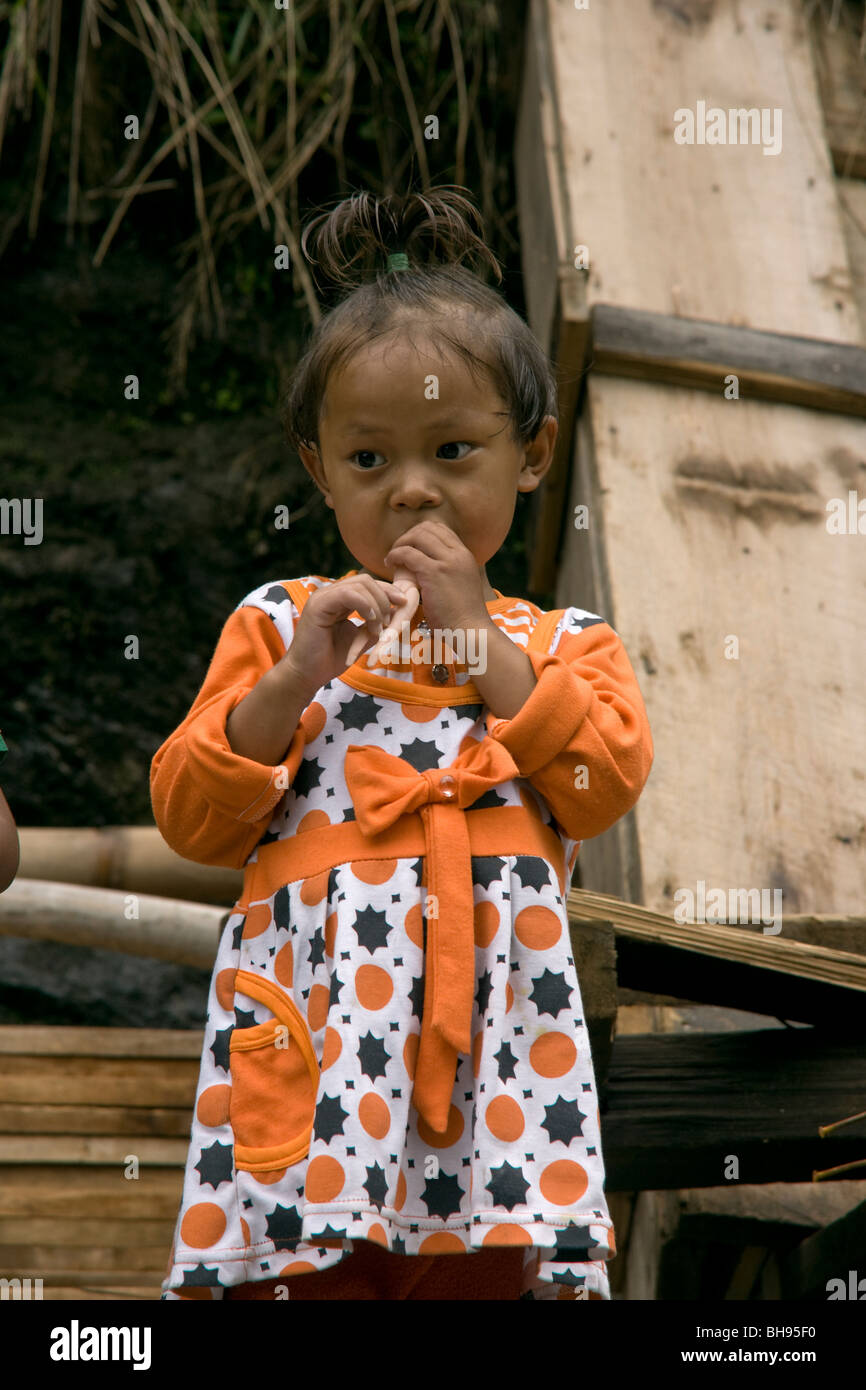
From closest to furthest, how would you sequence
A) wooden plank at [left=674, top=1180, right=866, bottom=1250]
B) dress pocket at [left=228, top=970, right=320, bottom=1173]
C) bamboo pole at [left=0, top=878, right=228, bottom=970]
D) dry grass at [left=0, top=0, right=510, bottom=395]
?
1. dress pocket at [left=228, top=970, right=320, bottom=1173]
2. wooden plank at [left=674, top=1180, right=866, bottom=1250]
3. bamboo pole at [left=0, top=878, right=228, bottom=970]
4. dry grass at [left=0, top=0, right=510, bottom=395]

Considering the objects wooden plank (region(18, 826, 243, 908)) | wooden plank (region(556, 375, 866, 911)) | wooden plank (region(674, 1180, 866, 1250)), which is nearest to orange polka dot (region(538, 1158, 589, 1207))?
wooden plank (region(674, 1180, 866, 1250))

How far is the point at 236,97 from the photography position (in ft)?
15.9

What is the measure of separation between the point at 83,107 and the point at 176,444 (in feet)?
3.53

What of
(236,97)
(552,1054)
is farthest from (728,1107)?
(236,97)

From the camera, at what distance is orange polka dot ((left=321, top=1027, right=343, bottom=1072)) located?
1.63 meters

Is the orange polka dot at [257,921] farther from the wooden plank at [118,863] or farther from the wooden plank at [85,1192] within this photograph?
the wooden plank at [118,863]

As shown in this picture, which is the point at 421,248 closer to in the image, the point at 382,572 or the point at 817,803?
the point at 382,572

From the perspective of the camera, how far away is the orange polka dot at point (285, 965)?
1734 millimetres

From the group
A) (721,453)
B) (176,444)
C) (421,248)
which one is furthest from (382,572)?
(176,444)

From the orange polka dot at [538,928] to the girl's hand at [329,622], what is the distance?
35 centimetres

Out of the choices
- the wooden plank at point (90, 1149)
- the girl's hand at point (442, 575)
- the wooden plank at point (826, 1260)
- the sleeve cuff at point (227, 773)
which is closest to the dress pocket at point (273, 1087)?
the sleeve cuff at point (227, 773)

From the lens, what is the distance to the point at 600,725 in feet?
5.83

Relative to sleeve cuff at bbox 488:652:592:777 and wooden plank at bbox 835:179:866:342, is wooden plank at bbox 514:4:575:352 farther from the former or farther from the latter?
sleeve cuff at bbox 488:652:592:777

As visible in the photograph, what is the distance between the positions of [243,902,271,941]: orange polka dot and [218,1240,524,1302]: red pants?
36cm
